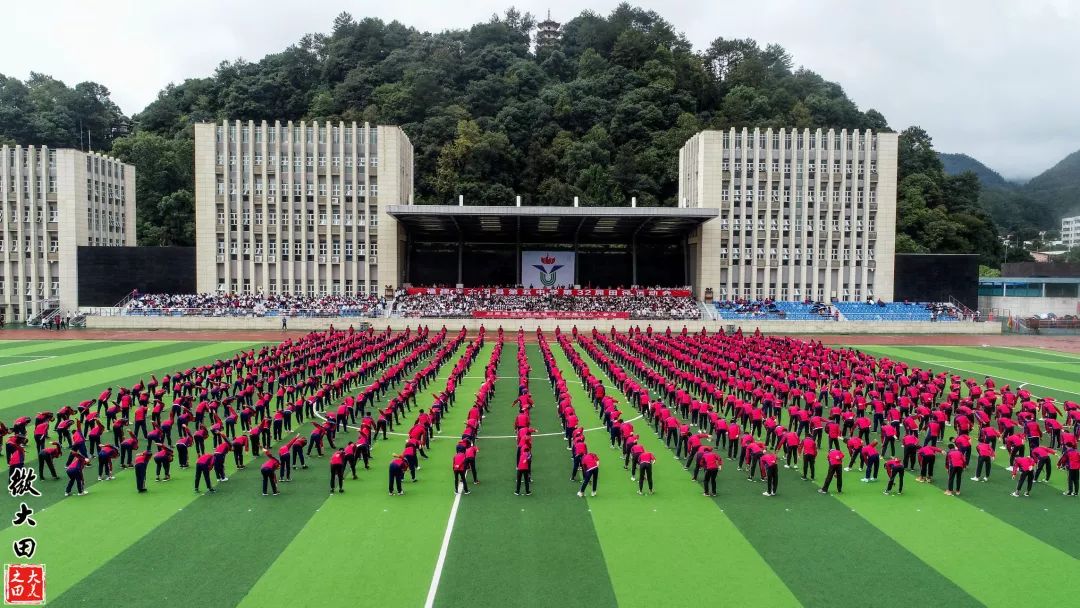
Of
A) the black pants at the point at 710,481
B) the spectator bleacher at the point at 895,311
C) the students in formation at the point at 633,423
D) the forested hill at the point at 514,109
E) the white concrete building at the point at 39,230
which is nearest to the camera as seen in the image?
the black pants at the point at 710,481

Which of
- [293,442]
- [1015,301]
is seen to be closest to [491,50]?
[1015,301]

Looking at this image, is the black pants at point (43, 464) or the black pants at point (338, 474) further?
the black pants at point (43, 464)

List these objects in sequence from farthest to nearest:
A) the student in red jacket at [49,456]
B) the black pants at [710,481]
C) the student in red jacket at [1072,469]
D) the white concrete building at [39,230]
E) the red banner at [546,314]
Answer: the white concrete building at [39,230] → the red banner at [546,314] → the student in red jacket at [49,456] → the student in red jacket at [1072,469] → the black pants at [710,481]

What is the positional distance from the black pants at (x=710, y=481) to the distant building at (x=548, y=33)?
101 metres

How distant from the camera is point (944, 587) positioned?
9.75 metres

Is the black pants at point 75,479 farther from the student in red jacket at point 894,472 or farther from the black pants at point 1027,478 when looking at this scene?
the black pants at point 1027,478

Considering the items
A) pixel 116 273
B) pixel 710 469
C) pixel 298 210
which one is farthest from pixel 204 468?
pixel 116 273

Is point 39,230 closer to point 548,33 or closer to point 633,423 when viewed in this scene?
point 633,423

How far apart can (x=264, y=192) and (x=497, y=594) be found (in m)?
50.2

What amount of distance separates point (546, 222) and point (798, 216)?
20.3 m

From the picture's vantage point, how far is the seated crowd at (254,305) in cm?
4812

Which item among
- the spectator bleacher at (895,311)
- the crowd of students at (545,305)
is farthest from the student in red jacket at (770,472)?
the spectator bleacher at (895,311)

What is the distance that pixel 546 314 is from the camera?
48125 mm

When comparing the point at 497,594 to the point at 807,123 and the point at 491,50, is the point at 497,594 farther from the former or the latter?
the point at 491,50
